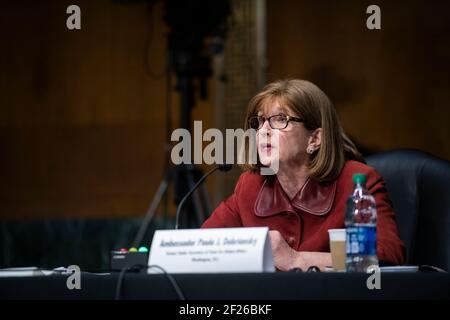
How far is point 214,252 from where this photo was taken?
178cm

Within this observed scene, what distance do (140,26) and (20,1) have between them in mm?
894

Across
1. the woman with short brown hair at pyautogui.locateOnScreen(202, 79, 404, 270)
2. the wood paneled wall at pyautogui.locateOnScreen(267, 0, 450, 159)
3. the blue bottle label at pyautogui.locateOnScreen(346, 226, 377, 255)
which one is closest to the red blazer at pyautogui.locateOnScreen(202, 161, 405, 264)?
the woman with short brown hair at pyautogui.locateOnScreen(202, 79, 404, 270)

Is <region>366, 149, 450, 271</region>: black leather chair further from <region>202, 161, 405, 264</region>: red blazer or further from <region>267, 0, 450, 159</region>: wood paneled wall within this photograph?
<region>267, 0, 450, 159</region>: wood paneled wall

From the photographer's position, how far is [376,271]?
5.34ft

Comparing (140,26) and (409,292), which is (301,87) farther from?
(140,26)

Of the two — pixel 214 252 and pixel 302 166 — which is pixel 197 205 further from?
pixel 214 252

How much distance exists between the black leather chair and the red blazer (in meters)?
0.15

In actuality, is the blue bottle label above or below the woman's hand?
above

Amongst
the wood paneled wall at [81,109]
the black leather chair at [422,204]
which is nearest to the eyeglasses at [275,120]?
the black leather chair at [422,204]

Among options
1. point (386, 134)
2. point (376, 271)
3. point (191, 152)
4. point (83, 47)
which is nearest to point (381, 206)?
point (376, 271)

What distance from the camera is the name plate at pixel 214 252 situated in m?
1.75

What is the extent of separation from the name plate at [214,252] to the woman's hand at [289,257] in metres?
0.33

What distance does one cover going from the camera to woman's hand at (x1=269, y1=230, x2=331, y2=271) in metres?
2.15

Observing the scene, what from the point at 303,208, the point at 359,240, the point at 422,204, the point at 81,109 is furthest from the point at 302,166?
the point at 81,109
